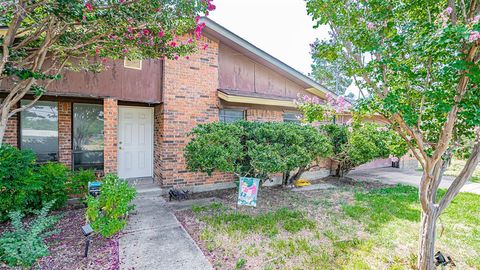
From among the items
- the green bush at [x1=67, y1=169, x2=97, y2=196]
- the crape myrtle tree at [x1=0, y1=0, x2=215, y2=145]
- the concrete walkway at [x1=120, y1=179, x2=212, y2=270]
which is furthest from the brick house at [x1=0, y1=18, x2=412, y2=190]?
the concrete walkway at [x1=120, y1=179, x2=212, y2=270]

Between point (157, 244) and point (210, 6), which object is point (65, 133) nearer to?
point (157, 244)

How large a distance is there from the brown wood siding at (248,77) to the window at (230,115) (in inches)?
30.1

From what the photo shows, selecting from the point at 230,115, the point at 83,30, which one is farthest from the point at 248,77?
the point at 83,30

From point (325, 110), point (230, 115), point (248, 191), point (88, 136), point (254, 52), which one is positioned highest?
point (254, 52)

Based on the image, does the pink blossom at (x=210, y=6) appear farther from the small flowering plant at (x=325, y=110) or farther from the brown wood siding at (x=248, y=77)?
the brown wood siding at (x=248, y=77)

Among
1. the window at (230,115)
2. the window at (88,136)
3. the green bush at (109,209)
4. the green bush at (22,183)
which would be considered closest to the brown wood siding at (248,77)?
the window at (230,115)

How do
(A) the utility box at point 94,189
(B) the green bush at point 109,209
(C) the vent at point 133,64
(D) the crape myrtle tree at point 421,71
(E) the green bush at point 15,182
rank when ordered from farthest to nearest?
(C) the vent at point 133,64 → (A) the utility box at point 94,189 → (E) the green bush at point 15,182 → (B) the green bush at point 109,209 → (D) the crape myrtle tree at point 421,71

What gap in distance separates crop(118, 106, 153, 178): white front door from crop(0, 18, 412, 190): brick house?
0.09 ft

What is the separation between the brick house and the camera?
5910mm

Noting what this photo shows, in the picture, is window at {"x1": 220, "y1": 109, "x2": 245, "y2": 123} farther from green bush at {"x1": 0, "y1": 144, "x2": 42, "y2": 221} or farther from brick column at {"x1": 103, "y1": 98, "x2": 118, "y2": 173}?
green bush at {"x1": 0, "y1": 144, "x2": 42, "y2": 221}

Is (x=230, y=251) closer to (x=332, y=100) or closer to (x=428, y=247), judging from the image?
(x=428, y=247)

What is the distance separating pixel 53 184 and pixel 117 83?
2777 mm

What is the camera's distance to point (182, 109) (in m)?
6.74

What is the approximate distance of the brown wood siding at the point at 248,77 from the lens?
761cm
